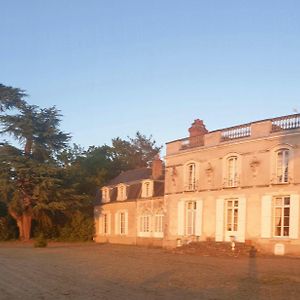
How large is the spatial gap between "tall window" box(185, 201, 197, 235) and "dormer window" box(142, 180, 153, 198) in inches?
224

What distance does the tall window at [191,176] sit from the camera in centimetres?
2778

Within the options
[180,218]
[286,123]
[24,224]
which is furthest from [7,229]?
[286,123]

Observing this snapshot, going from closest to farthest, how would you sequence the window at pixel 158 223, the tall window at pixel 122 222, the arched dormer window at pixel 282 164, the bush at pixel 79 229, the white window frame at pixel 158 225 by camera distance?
the arched dormer window at pixel 282 164 → the white window frame at pixel 158 225 → the window at pixel 158 223 → the tall window at pixel 122 222 → the bush at pixel 79 229

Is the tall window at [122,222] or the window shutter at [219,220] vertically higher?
the window shutter at [219,220]

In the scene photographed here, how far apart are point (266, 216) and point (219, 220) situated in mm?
3163

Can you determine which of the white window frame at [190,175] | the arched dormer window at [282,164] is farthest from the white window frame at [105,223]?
the arched dormer window at [282,164]

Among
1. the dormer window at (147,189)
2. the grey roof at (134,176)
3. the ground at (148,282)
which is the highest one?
the grey roof at (134,176)

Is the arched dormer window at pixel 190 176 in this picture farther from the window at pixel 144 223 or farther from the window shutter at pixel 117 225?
the window shutter at pixel 117 225

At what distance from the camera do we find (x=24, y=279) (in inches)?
509

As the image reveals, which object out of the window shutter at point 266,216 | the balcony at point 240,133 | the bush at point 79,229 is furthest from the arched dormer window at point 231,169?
the bush at point 79,229

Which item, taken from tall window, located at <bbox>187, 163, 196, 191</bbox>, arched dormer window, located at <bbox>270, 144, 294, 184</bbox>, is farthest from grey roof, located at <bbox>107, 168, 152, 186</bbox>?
arched dormer window, located at <bbox>270, 144, 294, 184</bbox>

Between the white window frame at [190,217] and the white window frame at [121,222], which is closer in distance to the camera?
the white window frame at [190,217]

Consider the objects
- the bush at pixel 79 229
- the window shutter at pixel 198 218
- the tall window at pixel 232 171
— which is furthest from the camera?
the bush at pixel 79 229

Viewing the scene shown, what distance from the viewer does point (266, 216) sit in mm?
23109
